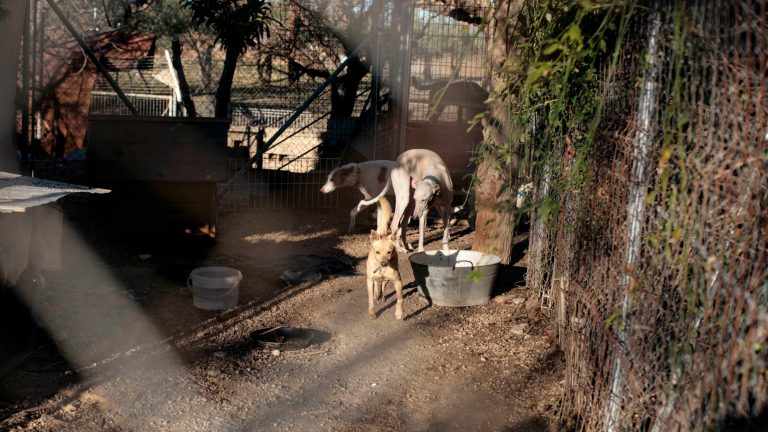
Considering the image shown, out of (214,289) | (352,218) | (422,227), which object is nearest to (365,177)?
(352,218)

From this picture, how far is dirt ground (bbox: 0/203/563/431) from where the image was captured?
16.8 ft

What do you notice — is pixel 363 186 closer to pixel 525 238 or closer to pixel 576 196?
pixel 525 238

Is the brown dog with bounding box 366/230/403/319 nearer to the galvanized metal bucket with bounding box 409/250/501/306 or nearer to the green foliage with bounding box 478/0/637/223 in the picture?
the galvanized metal bucket with bounding box 409/250/501/306

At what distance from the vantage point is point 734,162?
2742 mm

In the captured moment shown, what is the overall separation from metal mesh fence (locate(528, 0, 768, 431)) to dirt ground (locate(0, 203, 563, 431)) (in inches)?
55.3

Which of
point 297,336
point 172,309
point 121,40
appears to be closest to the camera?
point 297,336

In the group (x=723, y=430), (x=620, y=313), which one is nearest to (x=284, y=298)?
(x=620, y=313)

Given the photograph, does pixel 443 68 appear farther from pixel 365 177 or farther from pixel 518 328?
pixel 518 328

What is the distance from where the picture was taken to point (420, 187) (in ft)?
33.1

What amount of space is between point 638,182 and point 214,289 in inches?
188

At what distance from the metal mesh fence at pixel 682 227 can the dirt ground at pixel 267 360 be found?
4.61 feet

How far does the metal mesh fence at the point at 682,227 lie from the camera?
267 centimetres

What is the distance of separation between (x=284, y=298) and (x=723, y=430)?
5657 millimetres

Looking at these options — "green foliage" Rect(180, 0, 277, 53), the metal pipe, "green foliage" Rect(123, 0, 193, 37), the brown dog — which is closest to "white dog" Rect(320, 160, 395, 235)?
"green foliage" Rect(180, 0, 277, 53)
